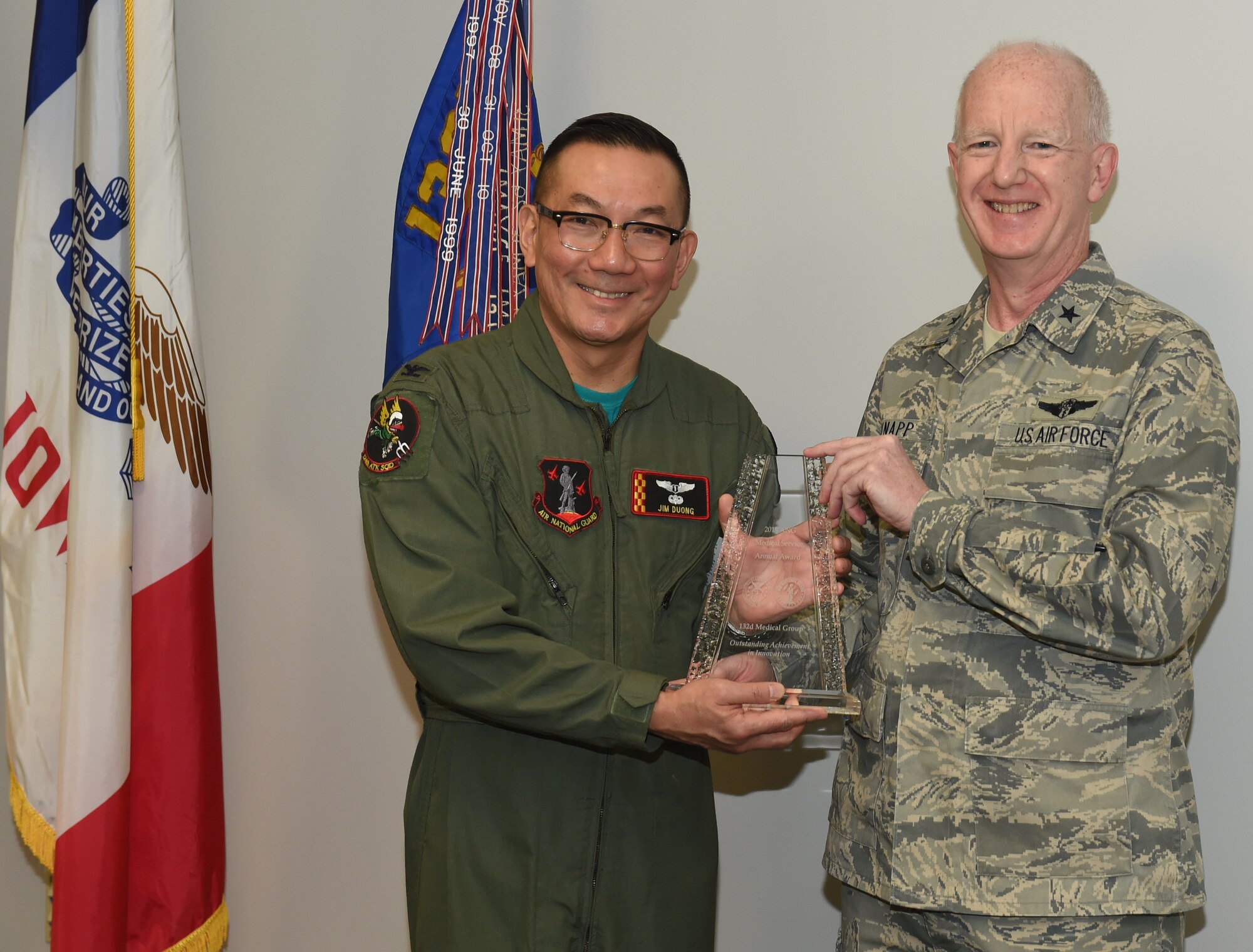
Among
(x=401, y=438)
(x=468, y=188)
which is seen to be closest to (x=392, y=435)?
(x=401, y=438)

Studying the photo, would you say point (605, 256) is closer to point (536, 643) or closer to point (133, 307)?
point (536, 643)

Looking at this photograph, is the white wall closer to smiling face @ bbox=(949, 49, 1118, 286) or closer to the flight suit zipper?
smiling face @ bbox=(949, 49, 1118, 286)

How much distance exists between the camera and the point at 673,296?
256cm

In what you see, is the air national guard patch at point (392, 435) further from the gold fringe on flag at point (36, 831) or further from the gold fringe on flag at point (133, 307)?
the gold fringe on flag at point (36, 831)

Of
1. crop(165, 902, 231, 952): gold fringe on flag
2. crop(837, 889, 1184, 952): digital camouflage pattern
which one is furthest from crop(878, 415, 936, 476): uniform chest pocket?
crop(165, 902, 231, 952): gold fringe on flag

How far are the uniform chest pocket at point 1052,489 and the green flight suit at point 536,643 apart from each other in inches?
20.7

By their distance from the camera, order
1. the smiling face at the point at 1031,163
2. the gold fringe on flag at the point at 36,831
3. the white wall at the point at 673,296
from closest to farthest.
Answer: the smiling face at the point at 1031,163
the white wall at the point at 673,296
the gold fringe on flag at the point at 36,831

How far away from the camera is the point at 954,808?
5.27ft

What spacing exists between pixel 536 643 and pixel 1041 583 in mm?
720

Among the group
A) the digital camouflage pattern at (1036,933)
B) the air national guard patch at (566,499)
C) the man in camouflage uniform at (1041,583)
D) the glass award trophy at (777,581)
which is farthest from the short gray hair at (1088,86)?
the digital camouflage pattern at (1036,933)

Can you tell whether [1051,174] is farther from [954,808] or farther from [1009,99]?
[954,808]

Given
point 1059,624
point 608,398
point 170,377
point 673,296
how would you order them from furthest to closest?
point 673,296 → point 170,377 → point 608,398 → point 1059,624

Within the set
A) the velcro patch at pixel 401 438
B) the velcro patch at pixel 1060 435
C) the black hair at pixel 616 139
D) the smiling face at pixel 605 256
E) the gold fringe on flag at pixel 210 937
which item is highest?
the black hair at pixel 616 139

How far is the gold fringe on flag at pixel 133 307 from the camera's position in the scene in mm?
2291
